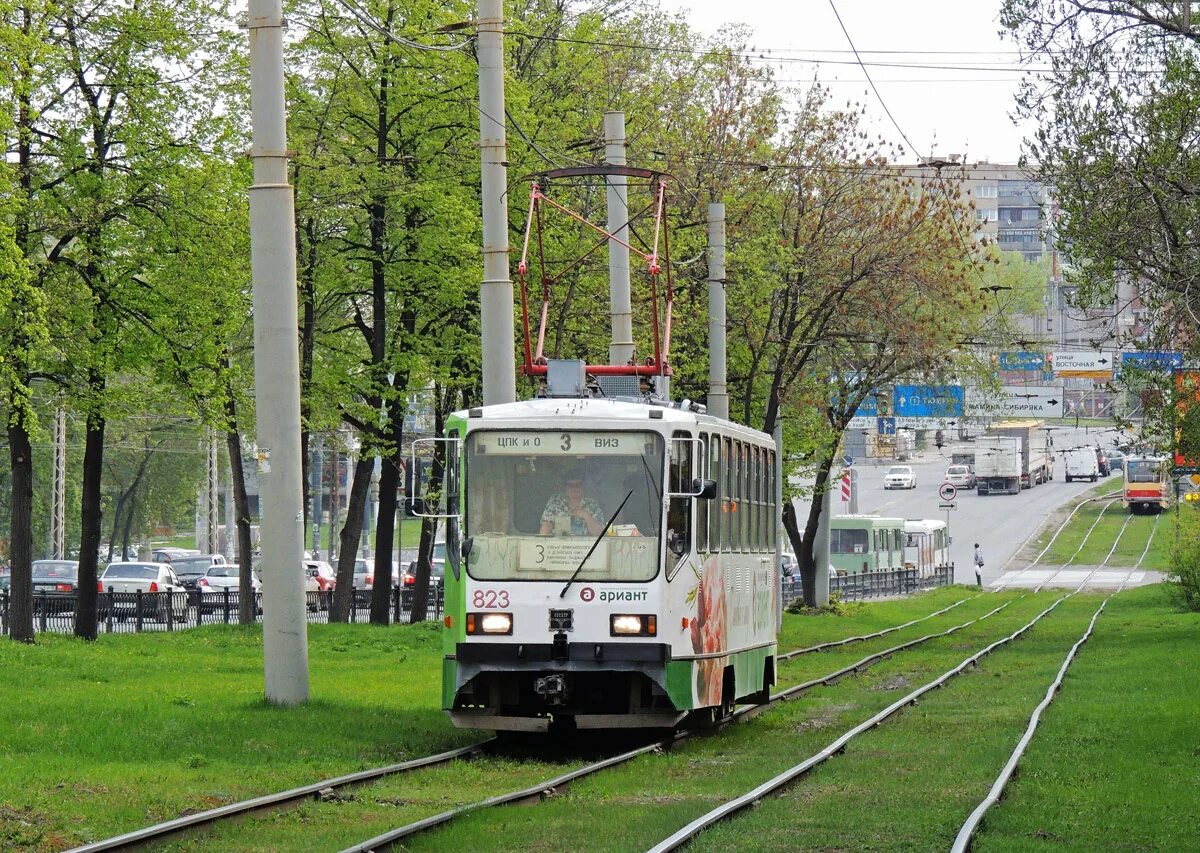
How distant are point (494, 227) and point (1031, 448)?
97513mm

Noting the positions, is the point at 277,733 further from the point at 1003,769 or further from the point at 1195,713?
the point at 1195,713

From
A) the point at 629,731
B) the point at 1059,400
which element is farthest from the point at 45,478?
the point at 629,731

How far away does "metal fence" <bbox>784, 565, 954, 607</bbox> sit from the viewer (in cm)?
6350

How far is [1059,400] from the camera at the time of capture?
6938cm

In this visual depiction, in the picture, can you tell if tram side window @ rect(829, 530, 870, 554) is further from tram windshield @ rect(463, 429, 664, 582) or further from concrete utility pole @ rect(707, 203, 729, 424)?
tram windshield @ rect(463, 429, 664, 582)

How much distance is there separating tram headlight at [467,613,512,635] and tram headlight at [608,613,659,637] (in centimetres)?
88

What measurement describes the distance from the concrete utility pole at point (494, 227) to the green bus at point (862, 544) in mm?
59097

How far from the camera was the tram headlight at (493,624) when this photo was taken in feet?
53.7

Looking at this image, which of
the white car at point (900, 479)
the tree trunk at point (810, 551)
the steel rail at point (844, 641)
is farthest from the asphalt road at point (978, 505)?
the steel rail at point (844, 641)

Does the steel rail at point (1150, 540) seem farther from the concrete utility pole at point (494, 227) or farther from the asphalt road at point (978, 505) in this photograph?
the concrete utility pole at point (494, 227)

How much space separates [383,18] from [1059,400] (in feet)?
138

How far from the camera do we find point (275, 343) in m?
18.0

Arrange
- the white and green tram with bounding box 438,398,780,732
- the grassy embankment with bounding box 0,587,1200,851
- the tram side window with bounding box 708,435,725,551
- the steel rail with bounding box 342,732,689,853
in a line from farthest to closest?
the tram side window with bounding box 708,435,725,551, the white and green tram with bounding box 438,398,780,732, the grassy embankment with bounding box 0,587,1200,851, the steel rail with bounding box 342,732,689,853

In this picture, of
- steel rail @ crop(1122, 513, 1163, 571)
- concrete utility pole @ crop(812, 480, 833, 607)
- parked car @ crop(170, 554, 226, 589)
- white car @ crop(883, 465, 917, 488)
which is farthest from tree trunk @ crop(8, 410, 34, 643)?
white car @ crop(883, 465, 917, 488)
